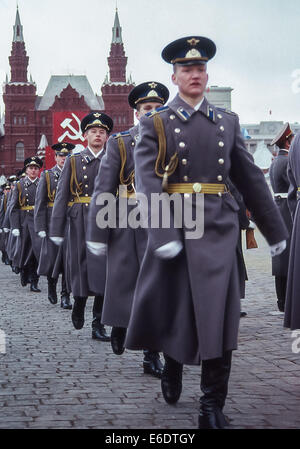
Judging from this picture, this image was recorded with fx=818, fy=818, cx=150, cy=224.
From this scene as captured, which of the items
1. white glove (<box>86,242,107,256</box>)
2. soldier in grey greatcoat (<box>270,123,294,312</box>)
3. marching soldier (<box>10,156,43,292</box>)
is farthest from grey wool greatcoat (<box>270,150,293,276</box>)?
marching soldier (<box>10,156,43,292</box>)

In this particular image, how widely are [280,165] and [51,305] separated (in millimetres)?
3356

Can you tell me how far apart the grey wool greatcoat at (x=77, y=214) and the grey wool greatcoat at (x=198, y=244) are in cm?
297

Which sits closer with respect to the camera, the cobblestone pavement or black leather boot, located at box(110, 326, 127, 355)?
the cobblestone pavement

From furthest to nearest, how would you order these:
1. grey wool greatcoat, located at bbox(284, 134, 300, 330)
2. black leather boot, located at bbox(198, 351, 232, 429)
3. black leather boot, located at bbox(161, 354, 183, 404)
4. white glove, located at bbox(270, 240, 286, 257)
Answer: grey wool greatcoat, located at bbox(284, 134, 300, 330) → black leather boot, located at bbox(161, 354, 183, 404) → white glove, located at bbox(270, 240, 286, 257) → black leather boot, located at bbox(198, 351, 232, 429)

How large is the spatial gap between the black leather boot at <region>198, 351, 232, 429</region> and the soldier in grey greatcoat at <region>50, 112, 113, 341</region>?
3192mm

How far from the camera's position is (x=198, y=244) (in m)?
4.14

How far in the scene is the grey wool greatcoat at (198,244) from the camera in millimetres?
4078

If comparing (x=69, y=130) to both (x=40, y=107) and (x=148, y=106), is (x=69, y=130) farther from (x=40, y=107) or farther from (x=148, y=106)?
(x=40, y=107)

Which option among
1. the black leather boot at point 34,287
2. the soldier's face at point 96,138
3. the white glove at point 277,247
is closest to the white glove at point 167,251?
the white glove at point 277,247

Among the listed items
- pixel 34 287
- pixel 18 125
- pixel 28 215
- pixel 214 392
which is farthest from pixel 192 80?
pixel 18 125

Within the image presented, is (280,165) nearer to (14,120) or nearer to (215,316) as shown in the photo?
(215,316)

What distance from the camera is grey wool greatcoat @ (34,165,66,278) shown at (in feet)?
32.9

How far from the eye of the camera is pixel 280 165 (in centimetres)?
843

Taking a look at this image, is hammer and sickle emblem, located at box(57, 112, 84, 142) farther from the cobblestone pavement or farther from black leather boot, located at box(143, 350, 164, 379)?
black leather boot, located at box(143, 350, 164, 379)
